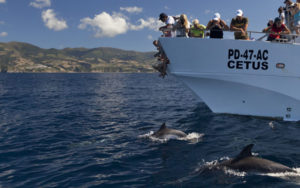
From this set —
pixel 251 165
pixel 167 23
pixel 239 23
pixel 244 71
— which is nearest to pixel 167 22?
pixel 167 23

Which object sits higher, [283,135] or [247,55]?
[247,55]

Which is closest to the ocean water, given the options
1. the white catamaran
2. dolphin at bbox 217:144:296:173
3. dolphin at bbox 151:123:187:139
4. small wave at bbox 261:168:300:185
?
small wave at bbox 261:168:300:185

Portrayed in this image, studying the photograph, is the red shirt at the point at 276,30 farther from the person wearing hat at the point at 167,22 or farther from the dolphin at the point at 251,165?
the dolphin at the point at 251,165

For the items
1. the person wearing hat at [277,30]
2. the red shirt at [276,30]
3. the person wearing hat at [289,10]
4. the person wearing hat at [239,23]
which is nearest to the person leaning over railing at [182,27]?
the person wearing hat at [239,23]

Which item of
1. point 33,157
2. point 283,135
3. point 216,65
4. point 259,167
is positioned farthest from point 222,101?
point 33,157

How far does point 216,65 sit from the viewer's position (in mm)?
11859

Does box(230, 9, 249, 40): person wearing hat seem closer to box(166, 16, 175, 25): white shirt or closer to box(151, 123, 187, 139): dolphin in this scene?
box(166, 16, 175, 25): white shirt

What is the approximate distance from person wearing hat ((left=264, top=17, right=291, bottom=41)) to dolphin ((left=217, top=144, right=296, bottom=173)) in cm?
652

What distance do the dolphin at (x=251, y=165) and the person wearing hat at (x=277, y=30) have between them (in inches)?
257

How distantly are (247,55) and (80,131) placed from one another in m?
8.90

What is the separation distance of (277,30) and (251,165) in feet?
24.5

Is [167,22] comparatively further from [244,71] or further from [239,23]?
[244,71]

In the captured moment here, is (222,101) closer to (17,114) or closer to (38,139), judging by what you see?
(38,139)

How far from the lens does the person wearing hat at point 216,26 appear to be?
11219mm
